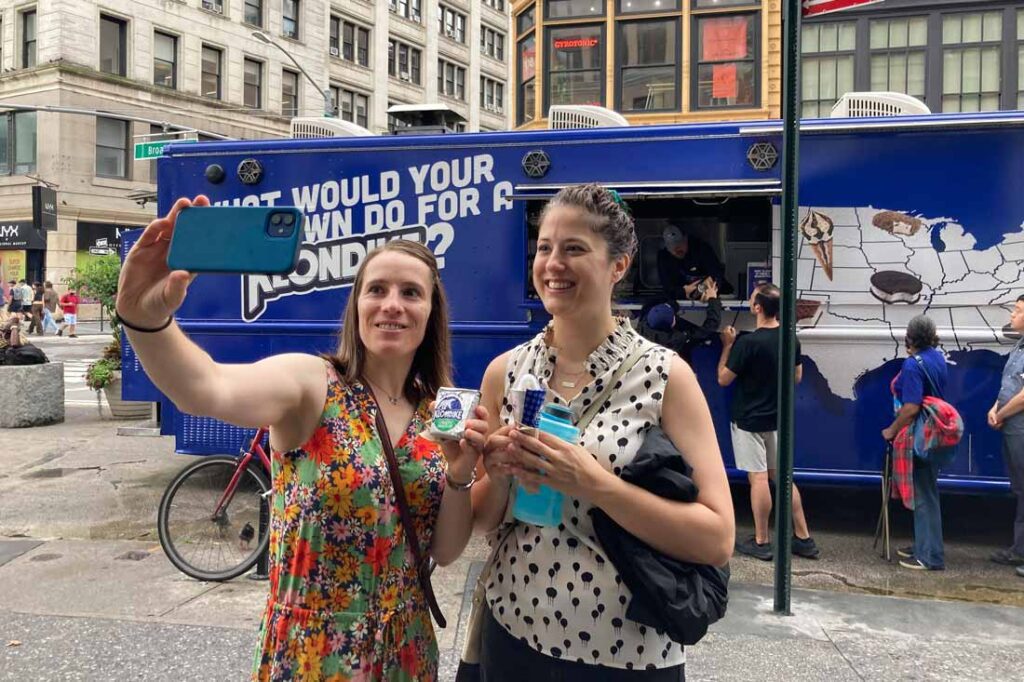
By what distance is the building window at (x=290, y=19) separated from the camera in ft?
120

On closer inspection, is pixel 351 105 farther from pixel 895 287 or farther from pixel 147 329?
pixel 147 329

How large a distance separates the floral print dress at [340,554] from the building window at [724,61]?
12243mm

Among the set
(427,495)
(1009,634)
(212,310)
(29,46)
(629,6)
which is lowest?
(1009,634)

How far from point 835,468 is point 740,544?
3.01ft

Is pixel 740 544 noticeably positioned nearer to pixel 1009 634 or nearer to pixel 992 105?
pixel 1009 634

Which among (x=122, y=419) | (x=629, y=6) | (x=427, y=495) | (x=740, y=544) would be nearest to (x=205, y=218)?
(x=427, y=495)

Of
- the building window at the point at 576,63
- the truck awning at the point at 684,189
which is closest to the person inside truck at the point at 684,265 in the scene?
the truck awning at the point at 684,189

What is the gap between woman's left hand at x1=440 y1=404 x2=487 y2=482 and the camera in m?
1.66

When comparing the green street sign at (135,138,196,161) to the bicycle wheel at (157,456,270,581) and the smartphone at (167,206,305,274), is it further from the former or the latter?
the smartphone at (167,206,305,274)

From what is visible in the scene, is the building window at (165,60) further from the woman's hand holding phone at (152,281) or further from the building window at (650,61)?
the woman's hand holding phone at (152,281)

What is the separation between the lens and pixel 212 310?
6.73 meters

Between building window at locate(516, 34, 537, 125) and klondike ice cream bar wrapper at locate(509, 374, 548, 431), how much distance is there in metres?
12.5

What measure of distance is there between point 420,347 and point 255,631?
2.85m

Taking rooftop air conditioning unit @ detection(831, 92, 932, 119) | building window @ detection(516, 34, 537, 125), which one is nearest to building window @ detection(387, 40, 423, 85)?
building window @ detection(516, 34, 537, 125)
